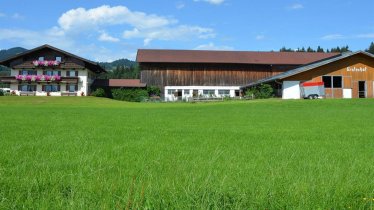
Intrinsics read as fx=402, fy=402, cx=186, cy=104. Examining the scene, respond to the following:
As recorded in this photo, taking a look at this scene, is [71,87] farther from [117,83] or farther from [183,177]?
[183,177]

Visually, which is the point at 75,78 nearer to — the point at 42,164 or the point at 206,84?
the point at 206,84

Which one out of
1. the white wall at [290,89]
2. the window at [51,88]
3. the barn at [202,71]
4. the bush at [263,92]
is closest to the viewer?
the white wall at [290,89]

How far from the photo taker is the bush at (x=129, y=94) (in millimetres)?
63944

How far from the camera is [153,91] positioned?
65.6 metres


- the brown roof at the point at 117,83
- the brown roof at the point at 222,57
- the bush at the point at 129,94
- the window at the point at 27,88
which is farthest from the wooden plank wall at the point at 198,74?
the window at the point at 27,88

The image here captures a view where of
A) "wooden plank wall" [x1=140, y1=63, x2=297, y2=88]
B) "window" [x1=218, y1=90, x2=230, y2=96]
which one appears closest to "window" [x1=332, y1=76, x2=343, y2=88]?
"wooden plank wall" [x1=140, y1=63, x2=297, y2=88]

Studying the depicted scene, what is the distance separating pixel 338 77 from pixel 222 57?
24364mm

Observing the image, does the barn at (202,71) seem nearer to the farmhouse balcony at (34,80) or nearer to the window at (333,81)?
the farmhouse balcony at (34,80)

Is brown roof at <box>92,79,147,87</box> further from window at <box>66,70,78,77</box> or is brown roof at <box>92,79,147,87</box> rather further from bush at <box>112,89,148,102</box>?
window at <box>66,70,78,77</box>

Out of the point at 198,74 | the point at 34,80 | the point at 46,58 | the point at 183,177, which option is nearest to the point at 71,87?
the point at 34,80

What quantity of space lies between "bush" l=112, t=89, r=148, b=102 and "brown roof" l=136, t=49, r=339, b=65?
16.4 feet

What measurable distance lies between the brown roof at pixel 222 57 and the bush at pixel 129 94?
5.01 m

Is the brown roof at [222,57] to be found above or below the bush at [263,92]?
above

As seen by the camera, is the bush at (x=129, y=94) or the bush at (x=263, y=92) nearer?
the bush at (x=263, y=92)
